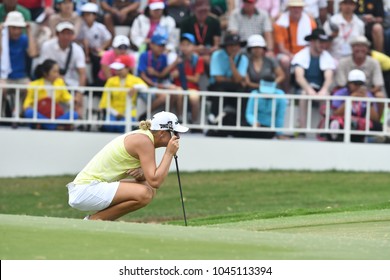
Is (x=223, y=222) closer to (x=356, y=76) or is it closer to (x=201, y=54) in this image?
(x=356, y=76)

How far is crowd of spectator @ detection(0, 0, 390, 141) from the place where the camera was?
22.3 meters

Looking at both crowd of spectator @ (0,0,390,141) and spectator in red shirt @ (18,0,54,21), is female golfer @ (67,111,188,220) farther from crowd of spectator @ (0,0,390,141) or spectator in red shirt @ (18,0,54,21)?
spectator in red shirt @ (18,0,54,21)

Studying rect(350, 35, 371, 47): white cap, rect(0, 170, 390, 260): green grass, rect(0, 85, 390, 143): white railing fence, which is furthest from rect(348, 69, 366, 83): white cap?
rect(0, 170, 390, 260): green grass

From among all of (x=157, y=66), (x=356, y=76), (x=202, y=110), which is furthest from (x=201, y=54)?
(x=356, y=76)

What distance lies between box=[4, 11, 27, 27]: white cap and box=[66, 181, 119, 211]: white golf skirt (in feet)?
26.1

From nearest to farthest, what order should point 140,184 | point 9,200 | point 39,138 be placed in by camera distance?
point 140,184 < point 9,200 < point 39,138

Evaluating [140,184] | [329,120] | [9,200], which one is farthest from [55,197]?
[140,184]

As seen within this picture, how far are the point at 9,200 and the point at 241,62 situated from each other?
391 cm

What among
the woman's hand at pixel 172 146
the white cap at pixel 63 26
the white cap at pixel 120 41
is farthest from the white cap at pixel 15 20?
the woman's hand at pixel 172 146

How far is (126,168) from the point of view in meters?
14.9

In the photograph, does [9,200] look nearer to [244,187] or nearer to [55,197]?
[55,197]

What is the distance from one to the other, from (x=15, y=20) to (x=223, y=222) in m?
6.86

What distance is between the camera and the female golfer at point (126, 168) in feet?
48.2
